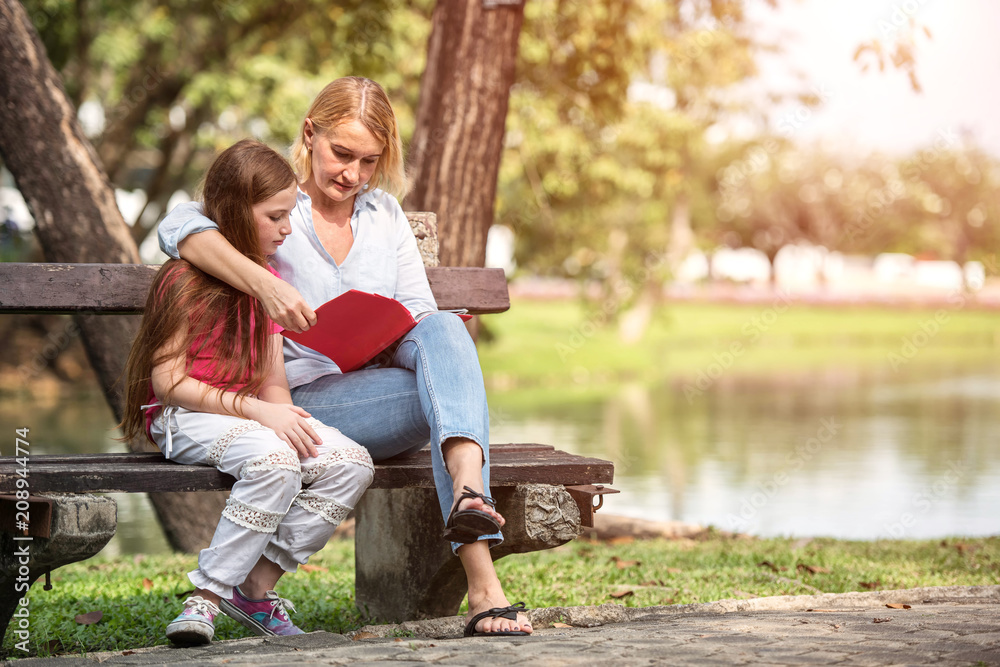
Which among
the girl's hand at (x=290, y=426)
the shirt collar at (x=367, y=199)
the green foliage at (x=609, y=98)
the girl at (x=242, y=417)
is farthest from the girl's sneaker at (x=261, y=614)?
the green foliage at (x=609, y=98)

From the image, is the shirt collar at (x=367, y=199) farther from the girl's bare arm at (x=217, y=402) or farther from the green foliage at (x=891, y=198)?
the green foliage at (x=891, y=198)

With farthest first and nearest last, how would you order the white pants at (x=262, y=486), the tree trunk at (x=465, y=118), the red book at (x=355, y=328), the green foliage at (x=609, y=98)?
the green foliage at (x=609, y=98) → the tree trunk at (x=465, y=118) → the red book at (x=355, y=328) → the white pants at (x=262, y=486)

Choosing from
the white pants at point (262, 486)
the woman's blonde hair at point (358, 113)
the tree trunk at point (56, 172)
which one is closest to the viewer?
the white pants at point (262, 486)

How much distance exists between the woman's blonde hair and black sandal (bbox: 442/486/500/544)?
1.17 metres

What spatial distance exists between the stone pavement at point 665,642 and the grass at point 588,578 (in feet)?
1.72

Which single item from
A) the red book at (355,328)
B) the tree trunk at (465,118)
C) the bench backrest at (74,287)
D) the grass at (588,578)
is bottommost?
the grass at (588,578)

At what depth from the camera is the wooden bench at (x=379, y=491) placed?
2.82 m

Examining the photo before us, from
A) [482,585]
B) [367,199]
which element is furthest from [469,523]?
[367,199]

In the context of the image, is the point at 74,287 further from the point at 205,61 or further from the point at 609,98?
the point at 205,61

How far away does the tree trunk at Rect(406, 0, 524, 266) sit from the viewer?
5430mm

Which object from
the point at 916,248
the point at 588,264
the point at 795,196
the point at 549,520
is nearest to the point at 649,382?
the point at 588,264

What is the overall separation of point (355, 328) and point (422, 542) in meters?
0.75

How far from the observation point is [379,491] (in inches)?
146

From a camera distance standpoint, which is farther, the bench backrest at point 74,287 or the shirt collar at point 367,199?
the shirt collar at point 367,199
